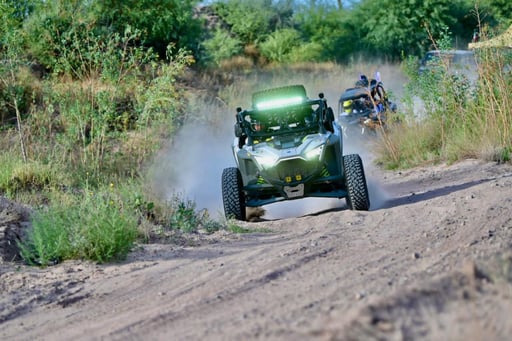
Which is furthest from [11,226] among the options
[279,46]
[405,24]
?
[405,24]

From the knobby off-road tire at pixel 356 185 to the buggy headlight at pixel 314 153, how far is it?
1.30 feet

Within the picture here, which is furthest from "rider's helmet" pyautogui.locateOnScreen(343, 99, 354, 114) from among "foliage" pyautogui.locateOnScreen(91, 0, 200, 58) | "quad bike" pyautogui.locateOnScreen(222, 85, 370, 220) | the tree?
the tree

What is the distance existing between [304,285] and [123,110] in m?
15.8

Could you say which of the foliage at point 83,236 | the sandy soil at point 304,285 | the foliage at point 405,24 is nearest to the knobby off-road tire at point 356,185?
the sandy soil at point 304,285

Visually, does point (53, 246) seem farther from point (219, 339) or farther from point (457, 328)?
point (457, 328)

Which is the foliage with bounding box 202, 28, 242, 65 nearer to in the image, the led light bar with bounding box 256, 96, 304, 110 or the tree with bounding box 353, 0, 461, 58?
the tree with bounding box 353, 0, 461, 58

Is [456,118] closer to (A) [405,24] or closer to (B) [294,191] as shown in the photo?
(B) [294,191]

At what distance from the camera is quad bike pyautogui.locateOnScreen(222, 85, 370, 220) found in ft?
37.4

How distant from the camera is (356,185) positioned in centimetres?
1135

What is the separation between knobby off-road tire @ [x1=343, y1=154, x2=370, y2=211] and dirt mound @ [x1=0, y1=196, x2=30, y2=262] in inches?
153

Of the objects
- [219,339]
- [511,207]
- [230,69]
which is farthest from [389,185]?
[230,69]

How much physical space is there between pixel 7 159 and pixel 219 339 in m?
10.3

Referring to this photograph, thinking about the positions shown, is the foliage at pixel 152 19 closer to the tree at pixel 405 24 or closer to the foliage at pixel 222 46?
the foliage at pixel 222 46

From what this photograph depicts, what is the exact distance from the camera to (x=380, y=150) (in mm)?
18062
